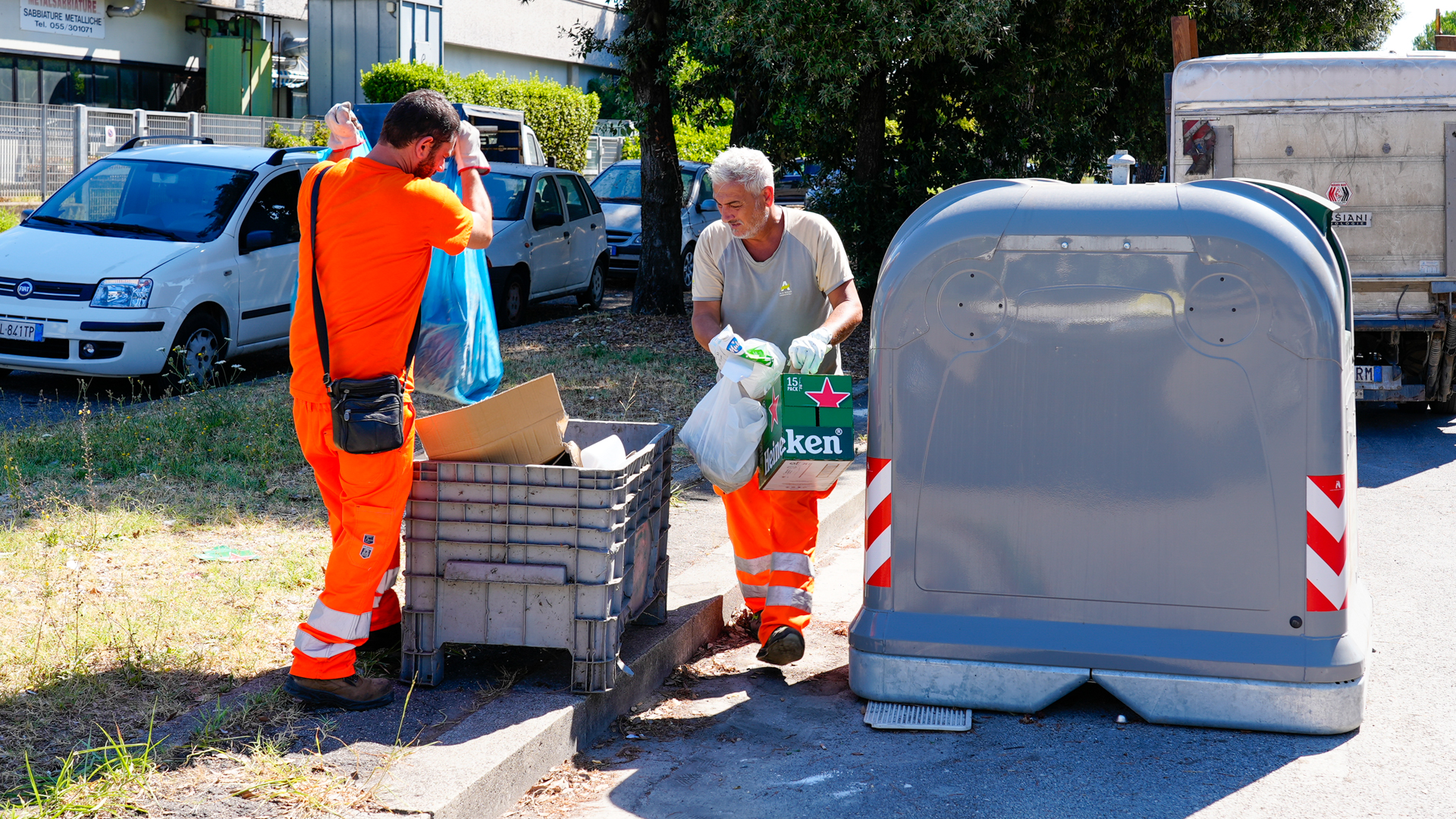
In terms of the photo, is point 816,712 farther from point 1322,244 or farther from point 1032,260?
point 1322,244

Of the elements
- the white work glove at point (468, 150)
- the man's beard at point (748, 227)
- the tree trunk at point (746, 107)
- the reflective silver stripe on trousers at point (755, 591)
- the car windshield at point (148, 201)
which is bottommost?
the reflective silver stripe on trousers at point (755, 591)

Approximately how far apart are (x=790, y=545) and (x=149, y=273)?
21.4ft

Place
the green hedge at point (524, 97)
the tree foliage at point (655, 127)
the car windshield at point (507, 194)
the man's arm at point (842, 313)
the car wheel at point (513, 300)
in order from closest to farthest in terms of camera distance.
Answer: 1. the man's arm at point (842, 313)
2. the tree foliage at point (655, 127)
3. the car wheel at point (513, 300)
4. the car windshield at point (507, 194)
5. the green hedge at point (524, 97)

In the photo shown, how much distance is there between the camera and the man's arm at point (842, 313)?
15.4 feet

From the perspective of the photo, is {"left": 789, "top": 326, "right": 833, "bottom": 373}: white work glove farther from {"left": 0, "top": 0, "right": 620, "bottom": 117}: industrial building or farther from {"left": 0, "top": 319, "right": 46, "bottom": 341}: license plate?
{"left": 0, "top": 0, "right": 620, "bottom": 117}: industrial building

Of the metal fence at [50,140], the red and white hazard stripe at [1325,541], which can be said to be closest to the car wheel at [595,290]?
the metal fence at [50,140]

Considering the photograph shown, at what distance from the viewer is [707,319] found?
4.93 m

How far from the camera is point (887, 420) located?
4273 millimetres

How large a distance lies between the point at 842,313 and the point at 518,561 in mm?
1622

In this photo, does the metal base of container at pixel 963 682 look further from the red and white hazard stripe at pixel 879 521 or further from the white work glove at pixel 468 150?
the white work glove at pixel 468 150

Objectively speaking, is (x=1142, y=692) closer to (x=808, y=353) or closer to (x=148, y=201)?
(x=808, y=353)

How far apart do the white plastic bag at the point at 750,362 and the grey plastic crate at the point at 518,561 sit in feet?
1.77

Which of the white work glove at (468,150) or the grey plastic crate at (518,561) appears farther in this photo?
the white work glove at (468,150)

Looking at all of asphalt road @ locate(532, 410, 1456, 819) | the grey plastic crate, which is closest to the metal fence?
the grey plastic crate
